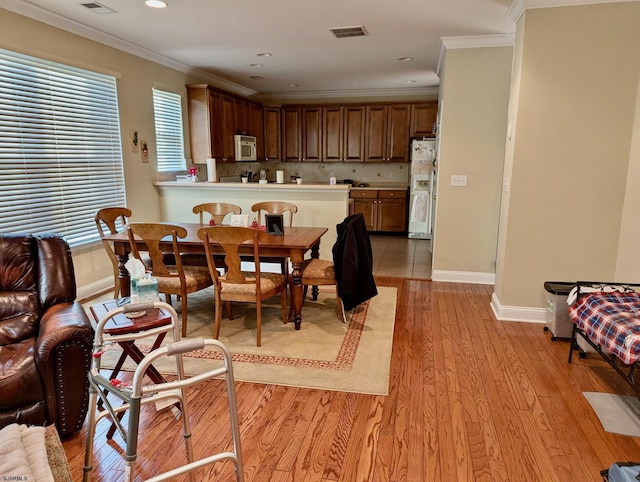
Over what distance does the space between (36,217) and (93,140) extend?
1002mm

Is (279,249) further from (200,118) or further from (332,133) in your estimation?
(332,133)

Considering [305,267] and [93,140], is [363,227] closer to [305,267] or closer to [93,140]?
[305,267]

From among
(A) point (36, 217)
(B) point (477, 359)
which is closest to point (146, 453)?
(B) point (477, 359)

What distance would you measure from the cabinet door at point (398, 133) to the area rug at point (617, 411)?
225 inches

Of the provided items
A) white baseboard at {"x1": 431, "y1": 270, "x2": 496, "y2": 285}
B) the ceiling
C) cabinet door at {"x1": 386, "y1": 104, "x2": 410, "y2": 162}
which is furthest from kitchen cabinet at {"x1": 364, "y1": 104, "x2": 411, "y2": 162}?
white baseboard at {"x1": 431, "y1": 270, "x2": 496, "y2": 285}

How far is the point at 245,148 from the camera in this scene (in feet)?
22.9

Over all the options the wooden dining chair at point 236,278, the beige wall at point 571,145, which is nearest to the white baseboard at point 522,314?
the beige wall at point 571,145

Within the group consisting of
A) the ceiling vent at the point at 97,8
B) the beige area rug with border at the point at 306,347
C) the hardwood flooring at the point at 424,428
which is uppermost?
the ceiling vent at the point at 97,8

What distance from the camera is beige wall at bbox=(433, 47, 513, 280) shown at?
4461 mm

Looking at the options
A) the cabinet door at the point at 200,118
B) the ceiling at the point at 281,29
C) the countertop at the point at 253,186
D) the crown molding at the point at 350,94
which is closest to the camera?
the ceiling at the point at 281,29

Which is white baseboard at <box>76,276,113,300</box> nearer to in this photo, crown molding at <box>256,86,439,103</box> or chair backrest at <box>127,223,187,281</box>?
chair backrest at <box>127,223,187,281</box>

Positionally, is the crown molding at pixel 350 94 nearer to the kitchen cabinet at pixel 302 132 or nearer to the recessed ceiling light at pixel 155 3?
the kitchen cabinet at pixel 302 132

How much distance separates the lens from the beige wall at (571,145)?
3.30m

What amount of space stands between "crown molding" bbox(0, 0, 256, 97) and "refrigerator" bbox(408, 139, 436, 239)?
3.35 meters
